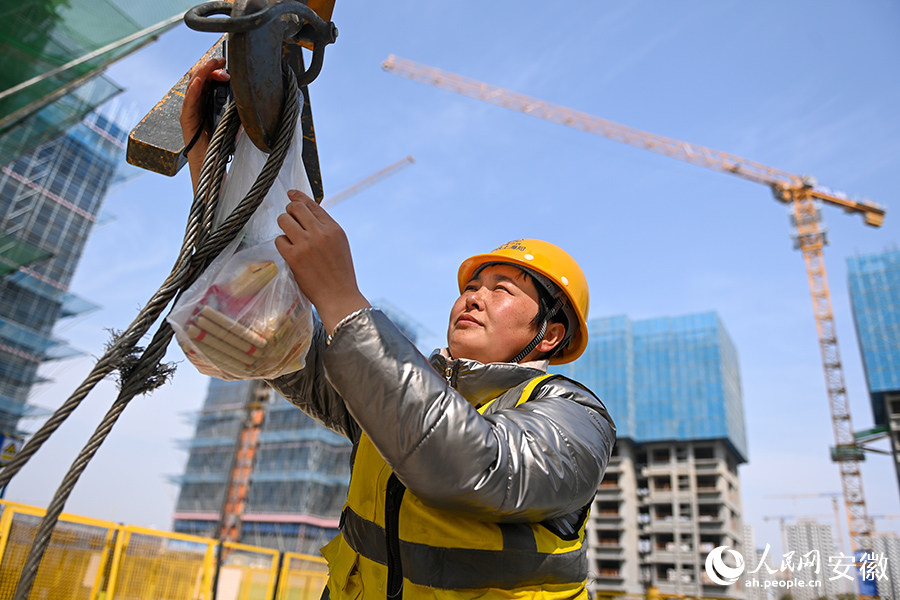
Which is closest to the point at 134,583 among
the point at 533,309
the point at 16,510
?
the point at 16,510

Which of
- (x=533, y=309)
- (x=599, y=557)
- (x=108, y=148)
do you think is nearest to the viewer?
(x=533, y=309)

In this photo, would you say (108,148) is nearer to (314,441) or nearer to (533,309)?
(314,441)

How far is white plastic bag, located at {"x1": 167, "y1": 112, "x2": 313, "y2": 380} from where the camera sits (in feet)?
3.91

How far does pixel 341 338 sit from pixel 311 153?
76 cm

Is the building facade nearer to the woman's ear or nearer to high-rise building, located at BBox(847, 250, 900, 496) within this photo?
A: high-rise building, located at BBox(847, 250, 900, 496)

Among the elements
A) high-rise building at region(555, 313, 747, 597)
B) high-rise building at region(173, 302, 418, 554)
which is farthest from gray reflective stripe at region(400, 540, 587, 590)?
high-rise building at region(555, 313, 747, 597)

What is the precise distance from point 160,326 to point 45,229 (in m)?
44.7

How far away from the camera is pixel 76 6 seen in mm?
12719

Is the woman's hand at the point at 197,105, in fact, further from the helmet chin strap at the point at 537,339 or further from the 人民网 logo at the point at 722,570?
the 人民网 logo at the point at 722,570

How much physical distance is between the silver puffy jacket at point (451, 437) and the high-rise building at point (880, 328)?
203 ft

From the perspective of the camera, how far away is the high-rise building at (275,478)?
53625 millimetres

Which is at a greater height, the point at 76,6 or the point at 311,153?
the point at 76,6

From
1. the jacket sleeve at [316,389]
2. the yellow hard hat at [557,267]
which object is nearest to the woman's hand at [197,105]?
the jacket sleeve at [316,389]

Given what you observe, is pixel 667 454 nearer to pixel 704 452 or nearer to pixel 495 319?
pixel 704 452
